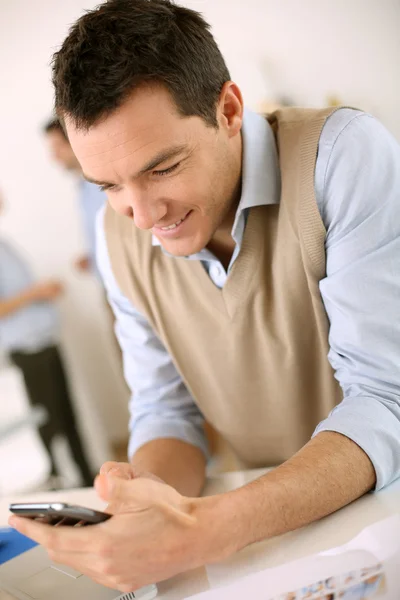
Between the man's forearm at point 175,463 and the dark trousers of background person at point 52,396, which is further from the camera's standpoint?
the dark trousers of background person at point 52,396

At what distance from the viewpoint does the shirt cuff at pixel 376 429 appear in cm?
93

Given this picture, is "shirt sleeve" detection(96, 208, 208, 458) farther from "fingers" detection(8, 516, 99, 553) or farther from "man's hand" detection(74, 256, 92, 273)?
"man's hand" detection(74, 256, 92, 273)

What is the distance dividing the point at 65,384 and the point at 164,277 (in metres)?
2.54

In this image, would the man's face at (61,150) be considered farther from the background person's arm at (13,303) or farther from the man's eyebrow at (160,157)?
the man's eyebrow at (160,157)

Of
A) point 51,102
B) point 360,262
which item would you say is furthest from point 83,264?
point 360,262

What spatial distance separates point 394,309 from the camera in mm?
1004

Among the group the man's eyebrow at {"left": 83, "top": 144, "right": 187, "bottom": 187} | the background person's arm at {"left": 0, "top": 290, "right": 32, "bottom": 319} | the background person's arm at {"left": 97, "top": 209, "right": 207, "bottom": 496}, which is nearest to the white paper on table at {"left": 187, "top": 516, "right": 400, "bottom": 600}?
the background person's arm at {"left": 97, "top": 209, "right": 207, "bottom": 496}

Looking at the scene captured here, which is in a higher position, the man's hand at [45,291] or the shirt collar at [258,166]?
the shirt collar at [258,166]

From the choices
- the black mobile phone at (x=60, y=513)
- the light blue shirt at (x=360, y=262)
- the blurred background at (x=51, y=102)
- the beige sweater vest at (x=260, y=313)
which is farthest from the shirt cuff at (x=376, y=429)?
the blurred background at (x=51, y=102)

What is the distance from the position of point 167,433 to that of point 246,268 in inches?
14.0

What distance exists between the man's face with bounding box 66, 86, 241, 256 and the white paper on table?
0.55m

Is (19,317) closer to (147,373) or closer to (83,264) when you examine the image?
(83,264)

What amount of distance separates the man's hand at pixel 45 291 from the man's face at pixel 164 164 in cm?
253

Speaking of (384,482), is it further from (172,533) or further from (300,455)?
(172,533)
